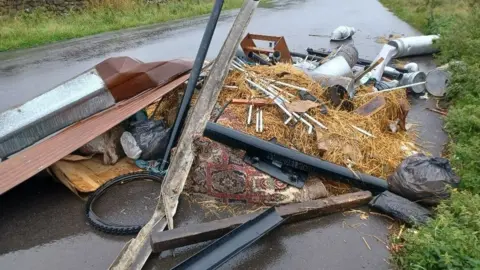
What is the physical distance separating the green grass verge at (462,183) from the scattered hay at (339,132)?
756 millimetres

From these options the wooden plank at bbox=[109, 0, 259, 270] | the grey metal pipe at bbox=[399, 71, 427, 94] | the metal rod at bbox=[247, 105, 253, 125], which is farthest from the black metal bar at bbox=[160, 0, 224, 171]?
the grey metal pipe at bbox=[399, 71, 427, 94]

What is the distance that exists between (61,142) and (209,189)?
179cm

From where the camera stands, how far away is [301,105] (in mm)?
5387

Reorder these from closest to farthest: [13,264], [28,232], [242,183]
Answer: [13,264]
[28,232]
[242,183]

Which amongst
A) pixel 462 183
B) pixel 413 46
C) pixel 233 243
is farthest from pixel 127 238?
pixel 413 46

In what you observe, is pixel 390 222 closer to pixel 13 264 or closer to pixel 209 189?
pixel 209 189

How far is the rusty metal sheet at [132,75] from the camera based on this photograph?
502 cm

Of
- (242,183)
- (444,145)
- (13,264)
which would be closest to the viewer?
(13,264)

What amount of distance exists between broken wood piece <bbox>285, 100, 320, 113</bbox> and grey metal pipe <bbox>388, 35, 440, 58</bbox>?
18.2 feet

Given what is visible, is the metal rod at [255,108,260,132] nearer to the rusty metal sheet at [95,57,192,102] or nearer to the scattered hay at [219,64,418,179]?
the scattered hay at [219,64,418,179]

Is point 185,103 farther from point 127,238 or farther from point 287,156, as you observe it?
point 127,238

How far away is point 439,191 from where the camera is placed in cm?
418

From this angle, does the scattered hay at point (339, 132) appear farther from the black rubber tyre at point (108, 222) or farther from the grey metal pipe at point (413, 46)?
the grey metal pipe at point (413, 46)

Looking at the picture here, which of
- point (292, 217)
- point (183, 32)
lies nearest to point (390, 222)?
point (292, 217)
